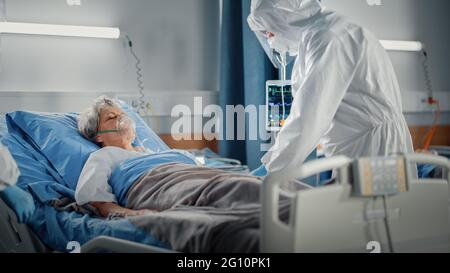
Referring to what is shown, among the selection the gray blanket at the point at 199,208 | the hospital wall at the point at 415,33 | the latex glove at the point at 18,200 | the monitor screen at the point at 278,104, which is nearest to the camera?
the gray blanket at the point at 199,208

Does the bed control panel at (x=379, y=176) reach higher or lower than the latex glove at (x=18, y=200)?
higher

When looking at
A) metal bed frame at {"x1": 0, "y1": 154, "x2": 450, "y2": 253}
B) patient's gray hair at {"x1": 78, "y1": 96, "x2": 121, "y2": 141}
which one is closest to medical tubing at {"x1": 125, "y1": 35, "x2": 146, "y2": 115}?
patient's gray hair at {"x1": 78, "y1": 96, "x2": 121, "y2": 141}

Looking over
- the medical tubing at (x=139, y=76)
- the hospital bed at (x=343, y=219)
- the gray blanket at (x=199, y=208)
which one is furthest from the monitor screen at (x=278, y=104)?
the hospital bed at (x=343, y=219)

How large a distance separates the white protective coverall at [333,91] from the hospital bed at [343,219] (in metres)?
0.43

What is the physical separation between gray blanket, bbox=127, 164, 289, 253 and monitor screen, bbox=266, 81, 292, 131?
3.02 feet

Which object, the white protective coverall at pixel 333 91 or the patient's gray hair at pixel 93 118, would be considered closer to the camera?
the white protective coverall at pixel 333 91

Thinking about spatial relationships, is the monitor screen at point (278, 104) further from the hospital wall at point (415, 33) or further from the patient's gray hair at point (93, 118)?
the hospital wall at point (415, 33)

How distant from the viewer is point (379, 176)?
118 cm

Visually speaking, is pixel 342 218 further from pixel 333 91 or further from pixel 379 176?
pixel 333 91

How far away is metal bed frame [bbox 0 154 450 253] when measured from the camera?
1.11 m

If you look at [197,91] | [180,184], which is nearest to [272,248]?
[180,184]

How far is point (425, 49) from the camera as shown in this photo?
12.3 feet

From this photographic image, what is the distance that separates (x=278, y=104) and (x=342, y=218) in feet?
5.23

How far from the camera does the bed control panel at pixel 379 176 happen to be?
117 cm
